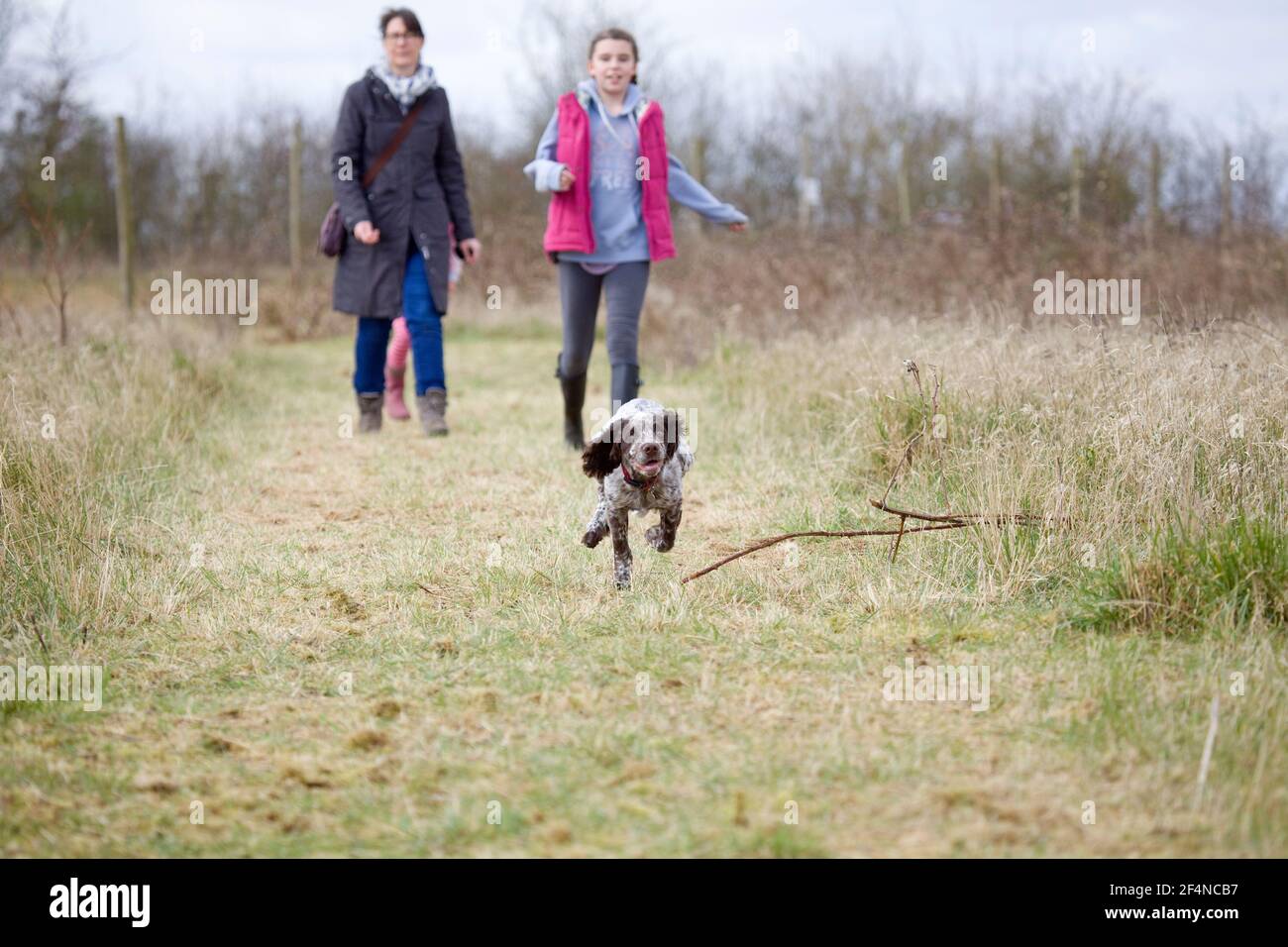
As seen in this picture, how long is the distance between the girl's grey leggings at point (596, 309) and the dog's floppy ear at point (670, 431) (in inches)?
90.2

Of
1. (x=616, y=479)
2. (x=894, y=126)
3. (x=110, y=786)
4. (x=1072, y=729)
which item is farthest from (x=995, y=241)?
(x=894, y=126)

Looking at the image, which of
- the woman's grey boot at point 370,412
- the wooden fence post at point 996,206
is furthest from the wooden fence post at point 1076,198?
the woman's grey boot at point 370,412

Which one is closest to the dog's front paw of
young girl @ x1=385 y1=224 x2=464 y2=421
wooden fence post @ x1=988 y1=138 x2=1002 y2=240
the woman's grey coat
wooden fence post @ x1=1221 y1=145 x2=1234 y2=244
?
the woman's grey coat

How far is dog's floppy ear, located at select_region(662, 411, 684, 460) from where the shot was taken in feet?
14.3

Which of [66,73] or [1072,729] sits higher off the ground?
[66,73]

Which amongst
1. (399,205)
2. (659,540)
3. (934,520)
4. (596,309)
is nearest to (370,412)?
(399,205)

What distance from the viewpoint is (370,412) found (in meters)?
8.18

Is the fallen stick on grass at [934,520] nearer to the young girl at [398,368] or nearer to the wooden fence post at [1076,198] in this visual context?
the young girl at [398,368]

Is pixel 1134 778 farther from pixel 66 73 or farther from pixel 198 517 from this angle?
pixel 66 73

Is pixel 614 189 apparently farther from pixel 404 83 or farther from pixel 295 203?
pixel 295 203

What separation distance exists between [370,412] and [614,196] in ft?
8.03

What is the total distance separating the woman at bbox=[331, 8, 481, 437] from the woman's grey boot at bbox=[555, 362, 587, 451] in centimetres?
97

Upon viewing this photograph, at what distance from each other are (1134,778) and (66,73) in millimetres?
19276

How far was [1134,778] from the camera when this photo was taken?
113 inches
